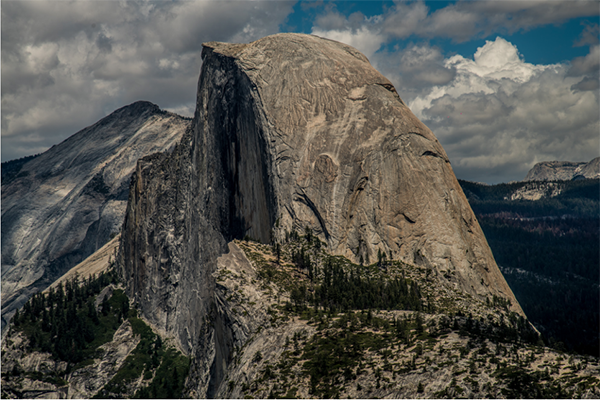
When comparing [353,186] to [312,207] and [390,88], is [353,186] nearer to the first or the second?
[312,207]

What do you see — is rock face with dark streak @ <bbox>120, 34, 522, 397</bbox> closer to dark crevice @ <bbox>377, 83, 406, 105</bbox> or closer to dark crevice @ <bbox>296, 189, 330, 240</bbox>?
dark crevice @ <bbox>296, 189, 330, 240</bbox>

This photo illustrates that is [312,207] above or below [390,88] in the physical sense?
below

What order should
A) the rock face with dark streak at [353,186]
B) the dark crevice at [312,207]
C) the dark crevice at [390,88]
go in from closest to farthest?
the rock face with dark streak at [353,186], the dark crevice at [312,207], the dark crevice at [390,88]

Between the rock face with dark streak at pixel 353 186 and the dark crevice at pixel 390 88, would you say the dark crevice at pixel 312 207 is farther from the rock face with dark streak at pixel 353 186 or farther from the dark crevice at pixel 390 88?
the dark crevice at pixel 390 88

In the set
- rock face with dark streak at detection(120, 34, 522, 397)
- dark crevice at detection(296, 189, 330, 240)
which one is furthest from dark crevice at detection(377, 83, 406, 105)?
dark crevice at detection(296, 189, 330, 240)

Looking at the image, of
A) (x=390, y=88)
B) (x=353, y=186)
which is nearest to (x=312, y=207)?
(x=353, y=186)

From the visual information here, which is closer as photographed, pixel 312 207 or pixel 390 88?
pixel 312 207

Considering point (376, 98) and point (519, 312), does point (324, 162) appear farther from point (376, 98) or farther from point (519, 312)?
point (519, 312)

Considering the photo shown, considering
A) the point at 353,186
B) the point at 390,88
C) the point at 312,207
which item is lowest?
the point at 312,207

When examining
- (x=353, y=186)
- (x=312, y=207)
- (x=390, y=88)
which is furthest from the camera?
(x=390, y=88)

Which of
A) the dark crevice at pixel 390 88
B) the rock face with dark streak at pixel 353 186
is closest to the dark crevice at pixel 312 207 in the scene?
the rock face with dark streak at pixel 353 186

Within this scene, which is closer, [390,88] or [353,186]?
[353,186]

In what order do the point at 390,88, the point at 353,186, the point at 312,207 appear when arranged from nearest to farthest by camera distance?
the point at 353,186 < the point at 312,207 < the point at 390,88
